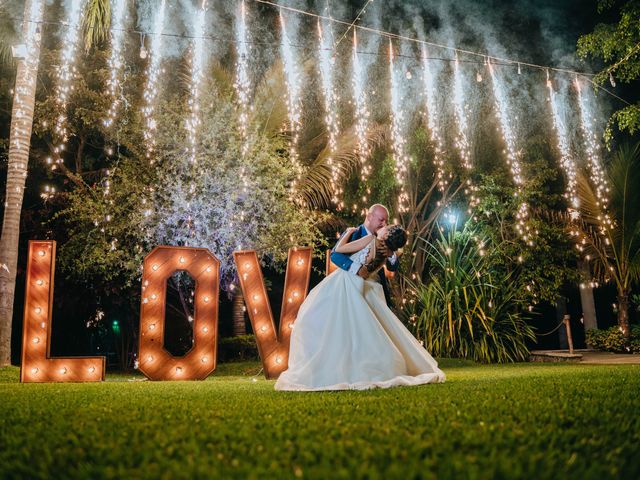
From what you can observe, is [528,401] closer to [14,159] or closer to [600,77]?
[600,77]

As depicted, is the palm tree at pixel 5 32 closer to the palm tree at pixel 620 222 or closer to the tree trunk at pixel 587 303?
the palm tree at pixel 620 222

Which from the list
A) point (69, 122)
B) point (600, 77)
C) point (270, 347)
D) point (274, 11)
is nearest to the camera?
point (270, 347)

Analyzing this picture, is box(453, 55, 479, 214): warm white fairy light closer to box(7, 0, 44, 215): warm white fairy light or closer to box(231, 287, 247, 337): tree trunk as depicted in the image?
box(231, 287, 247, 337): tree trunk

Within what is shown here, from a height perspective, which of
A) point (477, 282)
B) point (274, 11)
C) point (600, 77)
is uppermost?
point (274, 11)

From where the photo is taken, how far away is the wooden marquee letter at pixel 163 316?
7184mm

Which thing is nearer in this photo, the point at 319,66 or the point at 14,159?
the point at 14,159

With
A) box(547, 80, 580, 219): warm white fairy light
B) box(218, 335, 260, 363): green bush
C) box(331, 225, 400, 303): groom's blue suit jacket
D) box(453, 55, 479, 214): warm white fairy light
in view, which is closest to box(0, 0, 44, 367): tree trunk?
box(218, 335, 260, 363): green bush

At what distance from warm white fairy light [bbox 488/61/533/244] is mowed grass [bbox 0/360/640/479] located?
1113 cm

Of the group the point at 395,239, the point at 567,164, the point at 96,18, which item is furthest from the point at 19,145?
the point at 567,164

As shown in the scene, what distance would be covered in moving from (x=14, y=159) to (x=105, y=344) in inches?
397

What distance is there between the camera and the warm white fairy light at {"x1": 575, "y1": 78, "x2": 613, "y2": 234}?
13.0 metres

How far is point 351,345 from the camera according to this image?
189 inches

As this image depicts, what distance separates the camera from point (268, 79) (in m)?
14.7

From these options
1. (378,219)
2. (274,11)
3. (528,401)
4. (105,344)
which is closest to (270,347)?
(378,219)
